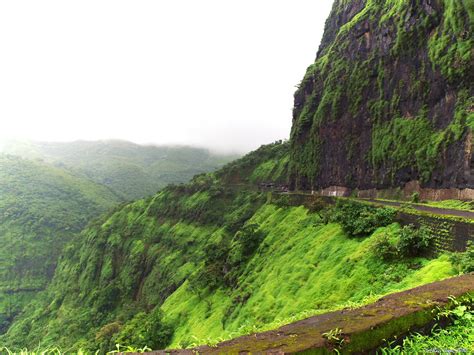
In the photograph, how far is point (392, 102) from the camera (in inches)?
1401

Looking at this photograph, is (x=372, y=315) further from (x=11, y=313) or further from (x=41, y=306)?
(x=11, y=313)

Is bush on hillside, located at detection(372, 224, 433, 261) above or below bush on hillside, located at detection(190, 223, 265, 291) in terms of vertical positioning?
above

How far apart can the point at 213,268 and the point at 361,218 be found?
2287 centimetres

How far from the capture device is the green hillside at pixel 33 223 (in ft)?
351

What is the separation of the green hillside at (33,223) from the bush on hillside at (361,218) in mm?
108081

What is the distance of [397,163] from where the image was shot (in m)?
32.8

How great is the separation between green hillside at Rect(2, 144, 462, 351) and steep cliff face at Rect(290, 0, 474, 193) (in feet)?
32.7

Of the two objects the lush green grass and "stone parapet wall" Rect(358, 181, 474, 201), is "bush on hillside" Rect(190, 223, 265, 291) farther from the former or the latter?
"stone parapet wall" Rect(358, 181, 474, 201)

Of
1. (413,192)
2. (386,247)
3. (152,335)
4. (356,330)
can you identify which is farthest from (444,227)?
(152,335)

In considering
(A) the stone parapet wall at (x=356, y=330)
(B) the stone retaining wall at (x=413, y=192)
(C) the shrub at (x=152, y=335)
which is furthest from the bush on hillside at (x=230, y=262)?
(A) the stone parapet wall at (x=356, y=330)

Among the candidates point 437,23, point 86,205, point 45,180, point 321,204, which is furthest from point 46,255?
point 437,23

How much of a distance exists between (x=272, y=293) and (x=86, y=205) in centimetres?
17216

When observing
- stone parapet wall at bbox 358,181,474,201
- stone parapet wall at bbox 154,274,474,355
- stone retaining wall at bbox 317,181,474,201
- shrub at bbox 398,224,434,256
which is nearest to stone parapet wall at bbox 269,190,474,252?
shrub at bbox 398,224,434,256

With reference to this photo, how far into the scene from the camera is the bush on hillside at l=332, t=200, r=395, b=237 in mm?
17688
